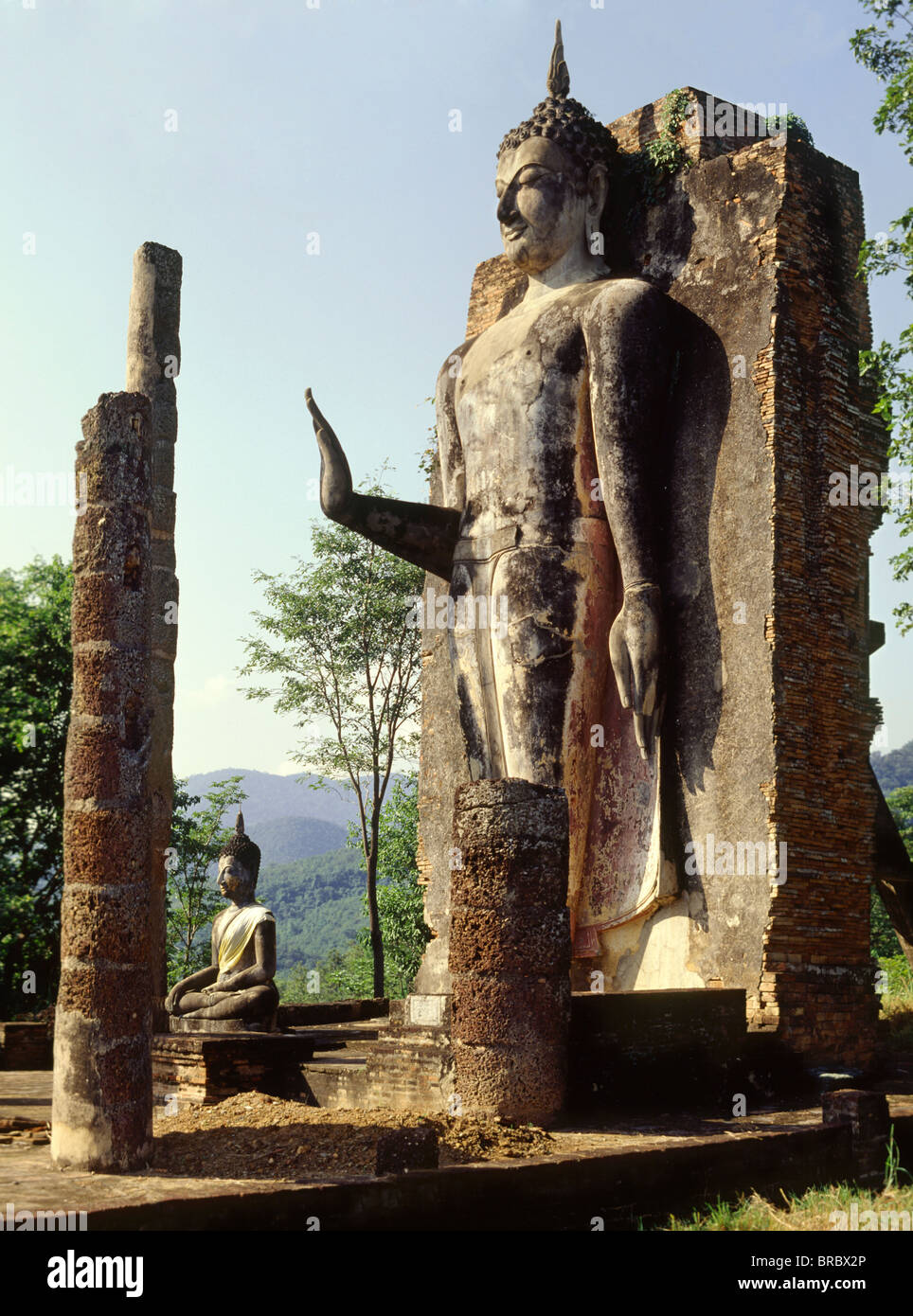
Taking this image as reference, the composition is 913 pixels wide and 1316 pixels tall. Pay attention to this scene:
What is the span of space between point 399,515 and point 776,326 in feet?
9.95

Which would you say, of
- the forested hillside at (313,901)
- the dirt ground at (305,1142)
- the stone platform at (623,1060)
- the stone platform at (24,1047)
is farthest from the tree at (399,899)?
the forested hillside at (313,901)

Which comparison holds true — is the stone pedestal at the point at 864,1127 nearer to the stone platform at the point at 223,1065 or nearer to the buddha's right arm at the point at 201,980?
the stone platform at the point at 223,1065

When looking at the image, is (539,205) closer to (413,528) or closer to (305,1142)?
(413,528)

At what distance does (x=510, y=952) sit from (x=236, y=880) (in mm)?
3972

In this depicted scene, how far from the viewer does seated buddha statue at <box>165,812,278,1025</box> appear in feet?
32.7

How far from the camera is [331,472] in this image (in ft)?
34.4

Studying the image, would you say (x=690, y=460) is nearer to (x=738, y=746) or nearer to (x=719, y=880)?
(x=738, y=746)

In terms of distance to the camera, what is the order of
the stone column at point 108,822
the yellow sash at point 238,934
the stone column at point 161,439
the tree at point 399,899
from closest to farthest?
the stone column at point 108,822
the yellow sash at point 238,934
the stone column at point 161,439
the tree at point 399,899

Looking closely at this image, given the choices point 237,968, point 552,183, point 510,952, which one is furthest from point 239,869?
point 552,183

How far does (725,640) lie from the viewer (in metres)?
9.66

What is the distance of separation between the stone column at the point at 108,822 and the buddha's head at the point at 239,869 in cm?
396

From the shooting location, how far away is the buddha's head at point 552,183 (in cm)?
1070

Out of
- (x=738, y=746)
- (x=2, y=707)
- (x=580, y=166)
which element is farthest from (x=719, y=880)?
(x=2, y=707)

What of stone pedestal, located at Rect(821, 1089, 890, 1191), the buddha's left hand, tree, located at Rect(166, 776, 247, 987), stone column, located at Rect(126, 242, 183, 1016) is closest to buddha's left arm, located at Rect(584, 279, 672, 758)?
the buddha's left hand
